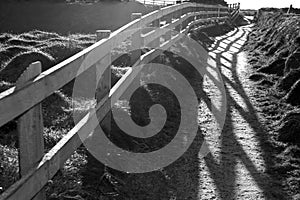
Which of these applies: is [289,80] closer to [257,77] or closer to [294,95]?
[294,95]

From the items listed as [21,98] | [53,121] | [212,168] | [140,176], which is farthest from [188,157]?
[21,98]

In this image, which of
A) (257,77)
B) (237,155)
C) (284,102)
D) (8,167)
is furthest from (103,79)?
(257,77)

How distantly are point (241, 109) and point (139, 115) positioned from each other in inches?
88.3

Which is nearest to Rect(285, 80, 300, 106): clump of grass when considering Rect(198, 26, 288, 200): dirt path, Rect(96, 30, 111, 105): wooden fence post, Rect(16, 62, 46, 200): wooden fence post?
Rect(198, 26, 288, 200): dirt path

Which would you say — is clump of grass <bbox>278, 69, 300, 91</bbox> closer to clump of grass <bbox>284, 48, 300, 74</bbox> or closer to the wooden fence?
clump of grass <bbox>284, 48, 300, 74</bbox>

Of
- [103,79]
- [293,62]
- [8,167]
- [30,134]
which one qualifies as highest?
[30,134]

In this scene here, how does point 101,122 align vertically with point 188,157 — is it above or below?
above

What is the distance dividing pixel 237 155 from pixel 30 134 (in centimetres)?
319

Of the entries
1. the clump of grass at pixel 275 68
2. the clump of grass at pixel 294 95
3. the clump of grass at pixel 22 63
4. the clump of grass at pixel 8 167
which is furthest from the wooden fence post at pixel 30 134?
the clump of grass at pixel 275 68

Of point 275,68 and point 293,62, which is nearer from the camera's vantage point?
point 293,62

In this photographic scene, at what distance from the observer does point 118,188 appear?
4.19 m

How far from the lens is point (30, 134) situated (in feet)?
9.53

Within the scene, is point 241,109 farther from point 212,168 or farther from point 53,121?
point 53,121

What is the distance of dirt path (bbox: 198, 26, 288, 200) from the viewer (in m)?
4.47
